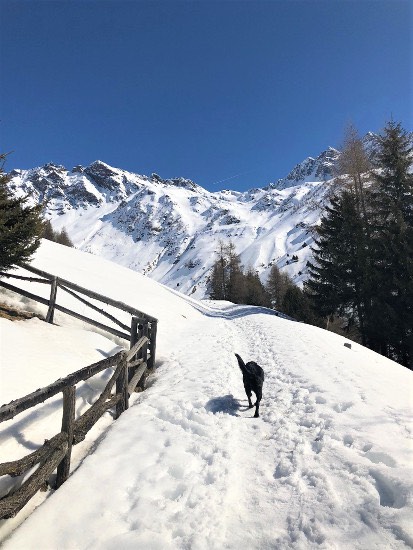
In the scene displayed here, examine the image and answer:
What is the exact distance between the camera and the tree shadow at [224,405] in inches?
272

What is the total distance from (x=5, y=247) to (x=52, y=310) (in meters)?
2.35

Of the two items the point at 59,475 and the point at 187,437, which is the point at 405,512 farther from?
the point at 59,475

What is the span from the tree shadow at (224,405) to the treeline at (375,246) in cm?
1450

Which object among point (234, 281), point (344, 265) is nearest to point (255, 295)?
point (234, 281)

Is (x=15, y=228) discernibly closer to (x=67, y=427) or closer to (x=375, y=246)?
(x=67, y=427)

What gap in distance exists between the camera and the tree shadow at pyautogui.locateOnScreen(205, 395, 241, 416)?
690cm

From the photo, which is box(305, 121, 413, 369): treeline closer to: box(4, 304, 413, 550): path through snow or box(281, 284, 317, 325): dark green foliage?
box(281, 284, 317, 325): dark green foliage

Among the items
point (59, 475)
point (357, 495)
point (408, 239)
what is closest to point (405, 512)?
point (357, 495)

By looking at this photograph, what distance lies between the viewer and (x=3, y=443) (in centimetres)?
450

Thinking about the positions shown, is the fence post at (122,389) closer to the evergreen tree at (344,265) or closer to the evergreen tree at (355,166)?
the evergreen tree at (344,265)

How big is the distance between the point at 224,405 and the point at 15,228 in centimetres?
767

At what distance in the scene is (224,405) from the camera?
720 centimetres

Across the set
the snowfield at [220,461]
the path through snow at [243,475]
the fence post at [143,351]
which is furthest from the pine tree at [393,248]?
the fence post at [143,351]

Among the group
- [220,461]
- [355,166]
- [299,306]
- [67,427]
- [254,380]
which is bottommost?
[220,461]
